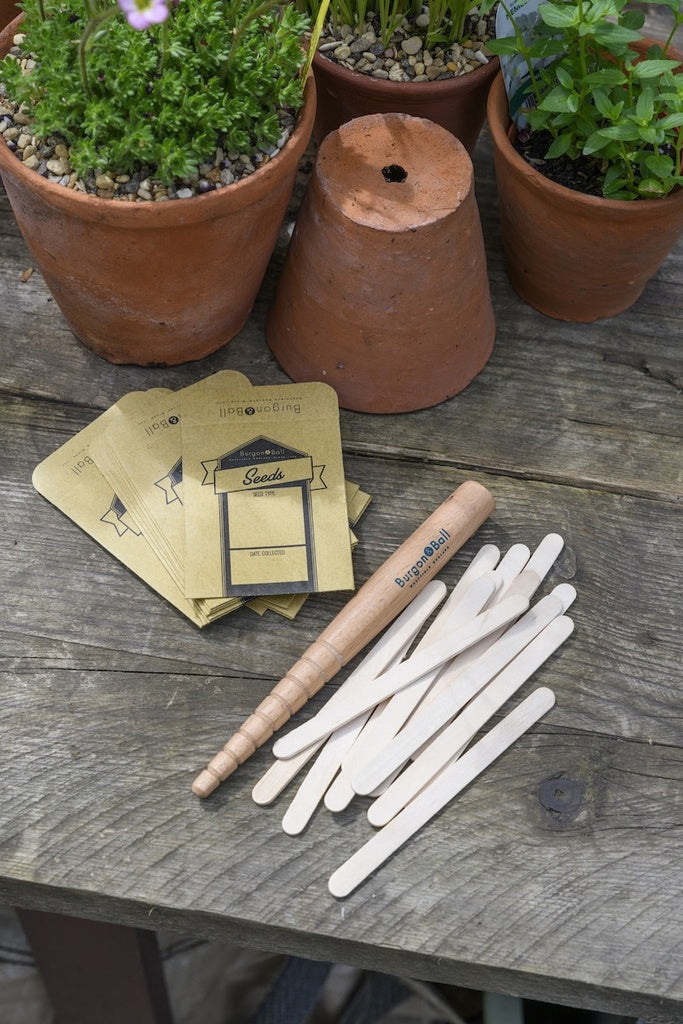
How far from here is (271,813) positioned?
31.9 inches

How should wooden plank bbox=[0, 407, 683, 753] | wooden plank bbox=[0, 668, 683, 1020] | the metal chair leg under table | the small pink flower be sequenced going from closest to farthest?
the small pink flower < wooden plank bbox=[0, 668, 683, 1020] < wooden plank bbox=[0, 407, 683, 753] < the metal chair leg under table

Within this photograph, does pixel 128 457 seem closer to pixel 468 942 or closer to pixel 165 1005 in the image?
pixel 468 942

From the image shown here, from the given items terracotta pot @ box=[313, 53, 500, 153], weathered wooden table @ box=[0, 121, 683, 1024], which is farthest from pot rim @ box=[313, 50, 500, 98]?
weathered wooden table @ box=[0, 121, 683, 1024]

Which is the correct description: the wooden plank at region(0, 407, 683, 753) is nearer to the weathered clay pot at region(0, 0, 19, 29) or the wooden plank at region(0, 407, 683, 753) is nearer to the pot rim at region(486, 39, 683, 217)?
the pot rim at region(486, 39, 683, 217)

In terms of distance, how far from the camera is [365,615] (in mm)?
871

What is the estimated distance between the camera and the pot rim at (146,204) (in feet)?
2.72

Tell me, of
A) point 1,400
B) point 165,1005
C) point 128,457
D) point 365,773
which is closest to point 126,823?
point 365,773

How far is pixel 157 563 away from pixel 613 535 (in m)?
0.43

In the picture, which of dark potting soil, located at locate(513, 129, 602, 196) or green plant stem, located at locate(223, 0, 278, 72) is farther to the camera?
dark potting soil, located at locate(513, 129, 602, 196)

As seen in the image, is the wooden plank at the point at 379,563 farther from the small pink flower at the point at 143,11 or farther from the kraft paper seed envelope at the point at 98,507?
the small pink flower at the point at 143,11

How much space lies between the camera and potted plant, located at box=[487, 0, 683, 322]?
90 centimetres

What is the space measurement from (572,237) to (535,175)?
7 cm

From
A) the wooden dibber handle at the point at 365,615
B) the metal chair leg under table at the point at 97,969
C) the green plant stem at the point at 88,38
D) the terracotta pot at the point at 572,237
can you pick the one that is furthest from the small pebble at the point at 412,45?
the metal chair leg under table at the point at 97,969

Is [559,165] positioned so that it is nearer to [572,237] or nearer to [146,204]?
[572,237]
